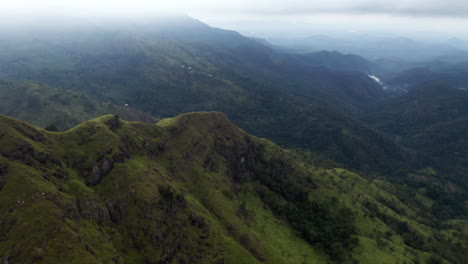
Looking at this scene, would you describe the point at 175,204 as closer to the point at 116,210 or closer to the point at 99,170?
the point at 116,210

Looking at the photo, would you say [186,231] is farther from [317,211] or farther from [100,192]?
[317,211]

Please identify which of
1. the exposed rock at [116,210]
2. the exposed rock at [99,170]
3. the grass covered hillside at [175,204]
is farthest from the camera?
the exposed rock at [99,170]

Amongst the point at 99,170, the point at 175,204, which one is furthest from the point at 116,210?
the point at 175,204

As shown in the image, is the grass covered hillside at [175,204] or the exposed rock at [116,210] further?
the exposed rock at [116,210]

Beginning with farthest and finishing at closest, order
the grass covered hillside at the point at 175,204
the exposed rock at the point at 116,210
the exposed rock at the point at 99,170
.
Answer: the exposed rock at the point at 99,170 < the exposed rock at the point at 116,210 < the grass covered hillside at the point at 175,204

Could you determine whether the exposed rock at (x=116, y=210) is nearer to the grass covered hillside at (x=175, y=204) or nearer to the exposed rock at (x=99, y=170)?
the grass covered hillside at (x=175, y=204)

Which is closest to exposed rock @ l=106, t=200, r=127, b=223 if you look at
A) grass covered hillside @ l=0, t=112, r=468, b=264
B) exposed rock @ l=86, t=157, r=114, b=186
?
grass covered hillside @ l=0, t=112, r=468, b=264

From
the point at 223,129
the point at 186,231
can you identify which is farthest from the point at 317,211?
the point at 186,231

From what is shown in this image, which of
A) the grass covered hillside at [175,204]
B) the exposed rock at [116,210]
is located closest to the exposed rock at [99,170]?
the grass covered hillside at [175,204]

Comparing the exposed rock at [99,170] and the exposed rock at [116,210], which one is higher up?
the exposed rock at [99,170]
